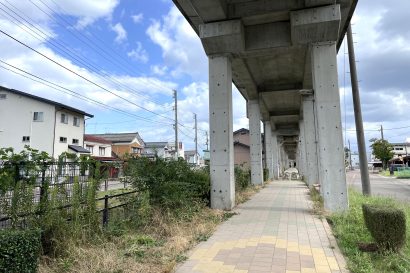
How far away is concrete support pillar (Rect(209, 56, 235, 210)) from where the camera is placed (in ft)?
34.1

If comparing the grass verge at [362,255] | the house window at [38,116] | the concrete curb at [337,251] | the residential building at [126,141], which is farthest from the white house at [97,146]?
the grass verge at [362,255]

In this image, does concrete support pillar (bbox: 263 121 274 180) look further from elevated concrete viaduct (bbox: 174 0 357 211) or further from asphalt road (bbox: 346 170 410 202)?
elevated concrete viaduct (bbox: 174 0 357 211)

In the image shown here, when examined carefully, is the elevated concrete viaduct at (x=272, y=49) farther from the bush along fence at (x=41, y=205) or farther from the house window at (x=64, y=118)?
the house window at (x=64, y=118)

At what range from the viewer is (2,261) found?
3.30 metres

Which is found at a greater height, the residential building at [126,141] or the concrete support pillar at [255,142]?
the residential building at [126,141]

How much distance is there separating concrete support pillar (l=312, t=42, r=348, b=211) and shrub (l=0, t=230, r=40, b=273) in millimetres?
8185

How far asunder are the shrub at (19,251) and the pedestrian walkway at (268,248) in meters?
1.93

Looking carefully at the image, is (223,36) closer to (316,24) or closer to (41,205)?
(316,24)

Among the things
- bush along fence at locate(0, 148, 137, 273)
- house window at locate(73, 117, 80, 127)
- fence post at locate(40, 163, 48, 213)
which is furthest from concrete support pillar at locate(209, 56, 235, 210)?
house window at locate(73, 117, 80, 127)

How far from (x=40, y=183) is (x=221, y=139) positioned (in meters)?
6.46

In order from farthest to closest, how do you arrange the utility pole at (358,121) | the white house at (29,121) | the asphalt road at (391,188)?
the white house at (29,121) < the asphalt road at (391,188) < the utility pole at (358,121)

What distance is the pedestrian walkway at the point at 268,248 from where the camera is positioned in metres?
4.68

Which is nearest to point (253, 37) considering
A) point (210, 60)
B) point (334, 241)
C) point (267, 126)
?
point (210, 60)

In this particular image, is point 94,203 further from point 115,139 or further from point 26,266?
point 115,139
